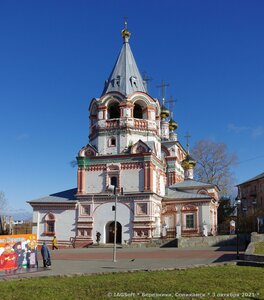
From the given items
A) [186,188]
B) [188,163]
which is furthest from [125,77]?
[188,163]

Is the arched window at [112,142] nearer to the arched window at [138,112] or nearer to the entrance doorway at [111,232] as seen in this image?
the arched window at [138,112]

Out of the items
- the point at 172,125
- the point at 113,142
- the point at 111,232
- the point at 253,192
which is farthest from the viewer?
the point at 253,192

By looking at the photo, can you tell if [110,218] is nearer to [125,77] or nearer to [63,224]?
[63,224]

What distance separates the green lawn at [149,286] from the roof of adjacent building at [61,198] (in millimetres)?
23836

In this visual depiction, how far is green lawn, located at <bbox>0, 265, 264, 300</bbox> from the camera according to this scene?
932 cm

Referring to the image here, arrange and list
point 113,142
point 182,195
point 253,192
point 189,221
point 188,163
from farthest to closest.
A: point 253,192 → point 188,163 → point 182,195 → point 189,221 → point 113,142

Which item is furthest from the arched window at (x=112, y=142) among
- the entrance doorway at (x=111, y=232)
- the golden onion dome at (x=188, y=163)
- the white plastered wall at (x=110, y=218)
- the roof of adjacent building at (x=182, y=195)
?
the golden onion dome at (x=188, y=163)

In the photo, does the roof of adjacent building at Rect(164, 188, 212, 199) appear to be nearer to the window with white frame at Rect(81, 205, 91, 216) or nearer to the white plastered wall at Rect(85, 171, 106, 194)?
the white plastered wall at Rect(85, 171, 106, 194)

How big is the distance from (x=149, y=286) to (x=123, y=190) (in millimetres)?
24030

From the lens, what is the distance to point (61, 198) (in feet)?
121

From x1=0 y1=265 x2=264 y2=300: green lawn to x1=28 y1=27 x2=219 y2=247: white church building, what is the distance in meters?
21.1

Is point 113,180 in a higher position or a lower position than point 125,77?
lower

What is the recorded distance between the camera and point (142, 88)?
3847 centimetres

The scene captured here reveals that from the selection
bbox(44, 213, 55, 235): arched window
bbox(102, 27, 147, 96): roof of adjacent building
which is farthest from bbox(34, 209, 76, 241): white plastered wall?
bbox(102, 27, 147, 96): roof of adjacent building
